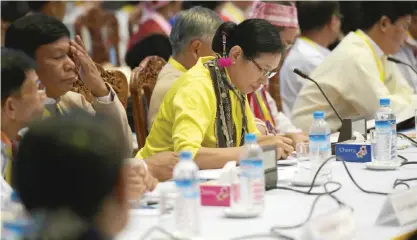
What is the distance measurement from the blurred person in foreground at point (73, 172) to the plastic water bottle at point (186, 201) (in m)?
0.60

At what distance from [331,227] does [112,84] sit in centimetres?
158

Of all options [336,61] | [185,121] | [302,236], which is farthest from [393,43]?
[302,236]

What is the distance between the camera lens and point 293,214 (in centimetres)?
190

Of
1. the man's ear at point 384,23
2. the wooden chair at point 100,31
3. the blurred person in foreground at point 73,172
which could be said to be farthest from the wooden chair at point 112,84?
the wooden chair at point 100,31

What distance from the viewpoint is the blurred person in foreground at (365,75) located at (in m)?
3.72

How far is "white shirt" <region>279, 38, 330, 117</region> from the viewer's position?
452 cm

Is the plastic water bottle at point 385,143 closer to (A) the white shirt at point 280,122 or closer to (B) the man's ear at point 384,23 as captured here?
(A) the white shirt at point 280,122

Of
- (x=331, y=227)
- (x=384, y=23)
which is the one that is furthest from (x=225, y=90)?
(x=384, y=23)

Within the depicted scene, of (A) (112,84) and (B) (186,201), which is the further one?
(A) (112,84)

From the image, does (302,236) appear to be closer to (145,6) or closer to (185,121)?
(185,121)

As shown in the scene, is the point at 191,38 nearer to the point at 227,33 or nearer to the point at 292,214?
the point at 227,33

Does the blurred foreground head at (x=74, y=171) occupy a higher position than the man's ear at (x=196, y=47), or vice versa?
the blurred foreground head at (x=74, y=171)

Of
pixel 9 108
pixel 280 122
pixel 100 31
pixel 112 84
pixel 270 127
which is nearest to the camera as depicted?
pixel 9 108

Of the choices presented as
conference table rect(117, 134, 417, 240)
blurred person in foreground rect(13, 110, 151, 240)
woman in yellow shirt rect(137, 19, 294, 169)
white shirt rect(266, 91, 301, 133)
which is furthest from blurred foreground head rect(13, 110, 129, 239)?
white shirt rect(266, 91, 301, 133)
